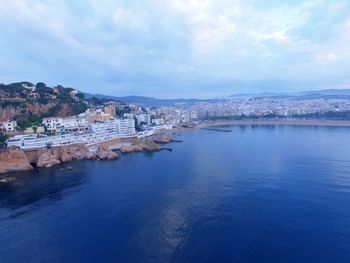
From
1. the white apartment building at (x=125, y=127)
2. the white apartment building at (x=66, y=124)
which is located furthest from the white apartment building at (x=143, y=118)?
the white apartment building at (x=66, y=124)

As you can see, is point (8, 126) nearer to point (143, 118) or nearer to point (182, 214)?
point (182, 214)

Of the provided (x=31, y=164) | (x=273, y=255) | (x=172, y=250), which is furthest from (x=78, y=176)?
(x=273, y=255)

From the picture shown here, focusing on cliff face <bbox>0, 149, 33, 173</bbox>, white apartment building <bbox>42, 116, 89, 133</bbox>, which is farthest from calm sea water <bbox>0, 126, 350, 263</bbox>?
white apartment building <bbox>42, 116, 89, 133</bbox>

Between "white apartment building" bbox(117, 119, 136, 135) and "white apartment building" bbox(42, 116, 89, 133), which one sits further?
"white apartment building" bbox(117, 119, 136, 135)

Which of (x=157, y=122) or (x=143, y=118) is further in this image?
(x=157, y=122)

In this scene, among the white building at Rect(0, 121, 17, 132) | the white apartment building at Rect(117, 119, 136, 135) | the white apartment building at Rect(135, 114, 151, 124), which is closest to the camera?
the white building at Rect(0, 121, 17, 132)

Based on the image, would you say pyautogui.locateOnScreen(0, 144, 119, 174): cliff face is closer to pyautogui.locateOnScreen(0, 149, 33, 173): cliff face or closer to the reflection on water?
pyautogui.locateOnScreen(0, 149, 33, 173): cliff face

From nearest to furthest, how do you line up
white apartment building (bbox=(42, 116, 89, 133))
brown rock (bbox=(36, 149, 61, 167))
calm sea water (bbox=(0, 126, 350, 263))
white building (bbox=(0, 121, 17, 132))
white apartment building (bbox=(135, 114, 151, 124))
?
calm sea water (bbox=(0, 126, 350, 263))
brown rock (bbox=(36, 149, 61, 167))
white building (bbox=(0, 121, 17, 132))
white apartment building (bbox=(42, 116, 89, 133))
white apartment building (bbox=(135, 114, 151, 124))

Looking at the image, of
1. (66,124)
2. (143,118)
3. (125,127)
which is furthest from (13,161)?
(143,118)
